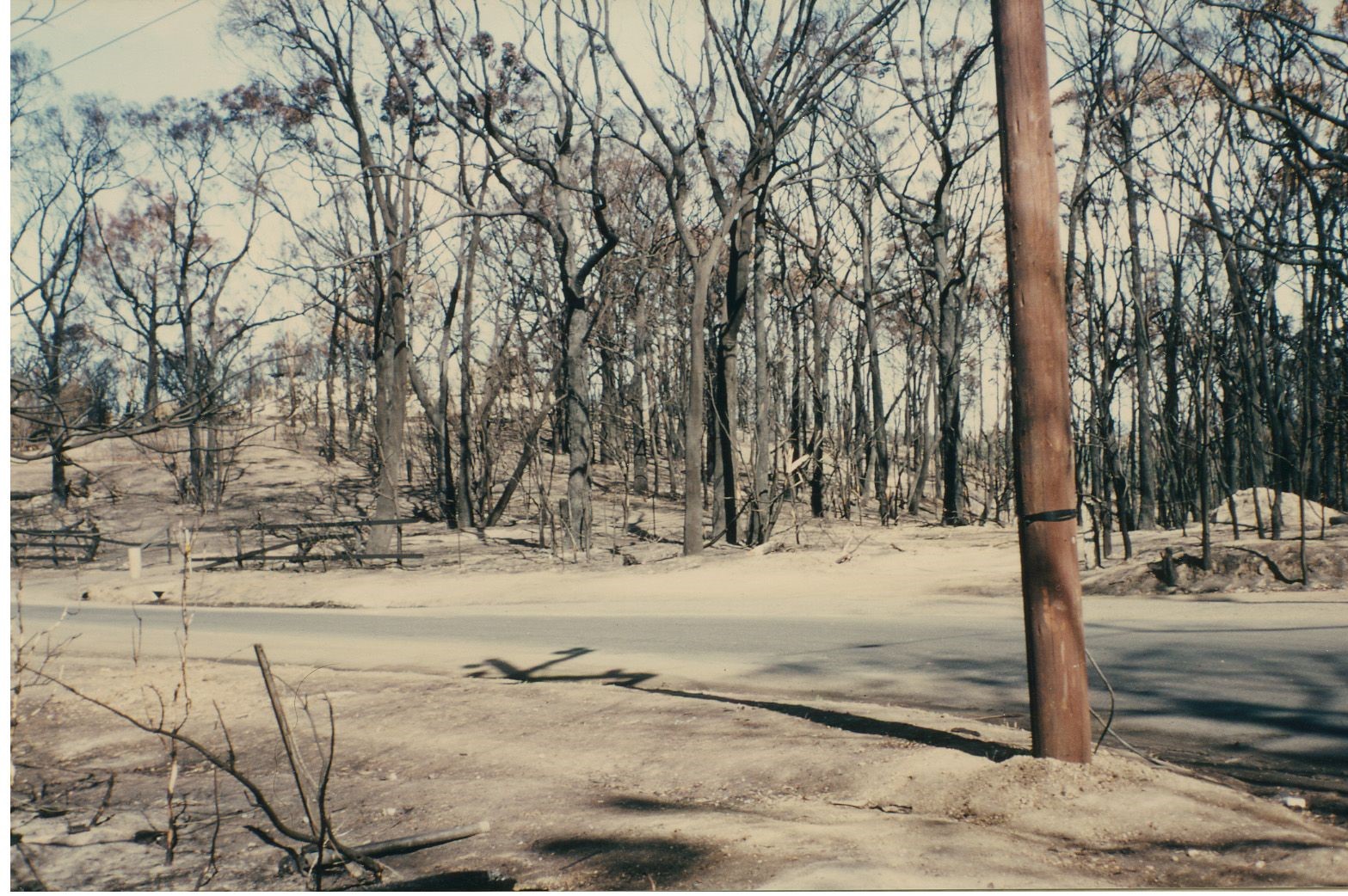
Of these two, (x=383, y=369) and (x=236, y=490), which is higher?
(x=383, y=369)

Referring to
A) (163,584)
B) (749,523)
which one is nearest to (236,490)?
(163,584)

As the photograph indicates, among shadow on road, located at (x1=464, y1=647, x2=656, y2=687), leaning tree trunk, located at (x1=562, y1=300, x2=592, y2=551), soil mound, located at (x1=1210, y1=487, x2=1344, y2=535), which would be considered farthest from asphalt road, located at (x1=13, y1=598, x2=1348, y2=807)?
leaning tree trunk, located at (x1=562, y1=300, x2=592, y2=551)

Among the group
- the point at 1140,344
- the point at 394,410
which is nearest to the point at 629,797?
the point at 394,410

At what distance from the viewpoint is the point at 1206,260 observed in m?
29.2

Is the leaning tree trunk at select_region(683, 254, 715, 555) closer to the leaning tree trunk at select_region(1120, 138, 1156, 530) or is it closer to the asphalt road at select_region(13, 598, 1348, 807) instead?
the asphalt road at select_region(13, 598, 1348, 807)

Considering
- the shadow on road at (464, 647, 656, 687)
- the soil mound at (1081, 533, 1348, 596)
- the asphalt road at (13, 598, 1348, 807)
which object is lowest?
the shadow on road at (464, 647, 656, 687)

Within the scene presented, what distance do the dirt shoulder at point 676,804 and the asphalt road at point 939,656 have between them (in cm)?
105

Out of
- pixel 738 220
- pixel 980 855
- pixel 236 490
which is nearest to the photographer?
pixel 980 855

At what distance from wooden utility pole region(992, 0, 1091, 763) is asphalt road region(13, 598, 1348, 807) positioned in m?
1.23

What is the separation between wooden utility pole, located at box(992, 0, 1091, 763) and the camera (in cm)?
509

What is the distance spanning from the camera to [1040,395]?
5105 mm

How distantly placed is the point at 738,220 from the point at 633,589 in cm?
937

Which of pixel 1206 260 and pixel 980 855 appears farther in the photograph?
pixel 1206 260

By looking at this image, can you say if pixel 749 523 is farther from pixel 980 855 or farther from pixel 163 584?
pixel 980 855
